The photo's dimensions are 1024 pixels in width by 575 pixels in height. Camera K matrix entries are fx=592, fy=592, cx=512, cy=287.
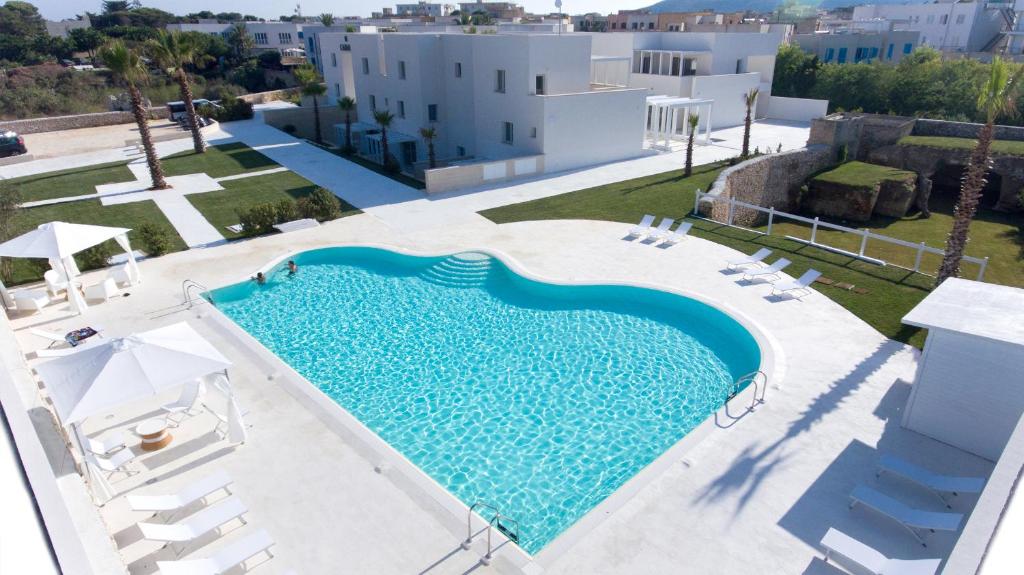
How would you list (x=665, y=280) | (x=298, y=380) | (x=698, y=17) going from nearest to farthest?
(x=298, y=380) < (x=665, y=280) < (x=698, y=17)

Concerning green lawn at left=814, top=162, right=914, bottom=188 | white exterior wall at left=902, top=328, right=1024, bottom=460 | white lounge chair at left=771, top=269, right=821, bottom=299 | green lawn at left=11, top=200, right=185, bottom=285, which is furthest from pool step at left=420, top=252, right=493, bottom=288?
green lawn at left=814, top=162, right=914, bottom=188

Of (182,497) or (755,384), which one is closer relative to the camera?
(182,497)

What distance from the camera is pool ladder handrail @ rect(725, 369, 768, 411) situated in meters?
12.1

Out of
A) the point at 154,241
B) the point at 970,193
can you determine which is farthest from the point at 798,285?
the point at 154,241

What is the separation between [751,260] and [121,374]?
16507 millimetres

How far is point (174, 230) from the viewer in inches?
876

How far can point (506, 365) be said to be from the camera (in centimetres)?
1442

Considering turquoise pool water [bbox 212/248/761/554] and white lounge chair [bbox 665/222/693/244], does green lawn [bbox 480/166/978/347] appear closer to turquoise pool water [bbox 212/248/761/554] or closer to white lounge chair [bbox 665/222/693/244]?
white lounge chair [bbox 665/222/693/244]

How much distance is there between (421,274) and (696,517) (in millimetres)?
12196

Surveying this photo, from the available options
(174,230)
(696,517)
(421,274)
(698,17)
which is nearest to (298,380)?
(421,274)

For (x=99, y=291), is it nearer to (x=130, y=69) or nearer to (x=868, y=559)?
(x=130, y=69)

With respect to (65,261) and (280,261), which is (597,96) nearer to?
(280,261)

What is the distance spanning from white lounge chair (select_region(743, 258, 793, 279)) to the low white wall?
3052cm

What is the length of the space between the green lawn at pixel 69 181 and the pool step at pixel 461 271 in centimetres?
1927
